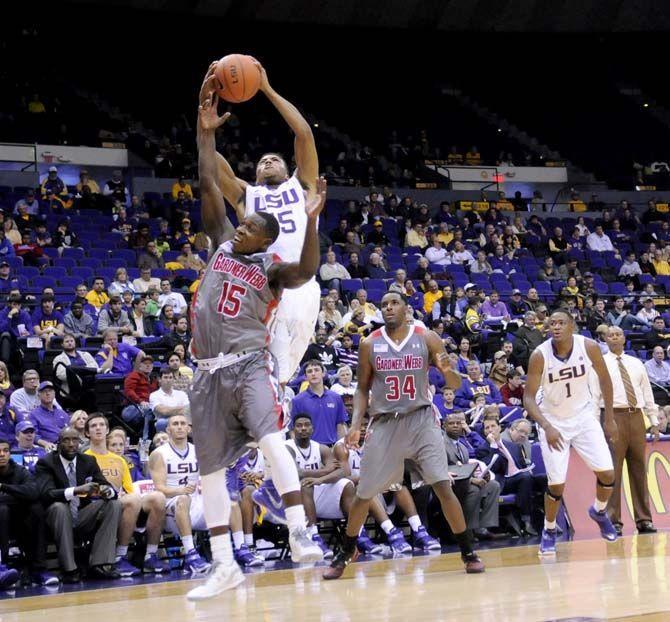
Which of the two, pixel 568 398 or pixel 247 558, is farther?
pixel 247 558

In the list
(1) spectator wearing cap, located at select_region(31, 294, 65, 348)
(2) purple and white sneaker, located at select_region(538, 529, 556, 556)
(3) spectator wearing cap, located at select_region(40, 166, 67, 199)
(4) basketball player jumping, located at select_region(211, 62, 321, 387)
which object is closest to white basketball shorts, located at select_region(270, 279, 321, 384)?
(4) basketball player jumping, located at select_region(211, 62, 321, 387)

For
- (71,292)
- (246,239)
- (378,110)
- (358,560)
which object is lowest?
(358,560)

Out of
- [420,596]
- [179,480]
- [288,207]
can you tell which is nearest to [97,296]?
[179,480]

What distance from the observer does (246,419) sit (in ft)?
19.5

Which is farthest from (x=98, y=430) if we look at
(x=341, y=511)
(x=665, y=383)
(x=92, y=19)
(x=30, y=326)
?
(x=92, y=19)

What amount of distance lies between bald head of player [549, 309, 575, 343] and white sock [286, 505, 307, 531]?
4160 millimetres

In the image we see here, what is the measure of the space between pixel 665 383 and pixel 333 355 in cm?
575

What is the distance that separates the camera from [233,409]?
6000 millimetres

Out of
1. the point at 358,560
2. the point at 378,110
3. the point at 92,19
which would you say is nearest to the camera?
the point at 358,560

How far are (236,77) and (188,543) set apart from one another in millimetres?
4897

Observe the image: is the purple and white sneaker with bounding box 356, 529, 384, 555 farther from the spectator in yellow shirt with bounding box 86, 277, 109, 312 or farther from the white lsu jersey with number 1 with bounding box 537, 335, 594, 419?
the spectator in yellow shirt with bounding box 86, 277, 109, 312

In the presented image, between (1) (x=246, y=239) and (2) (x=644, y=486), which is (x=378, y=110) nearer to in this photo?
(2) (x=644, y=486)

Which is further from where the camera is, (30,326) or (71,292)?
(71,292)

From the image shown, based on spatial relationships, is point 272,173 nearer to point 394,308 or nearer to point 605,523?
point 394,308
